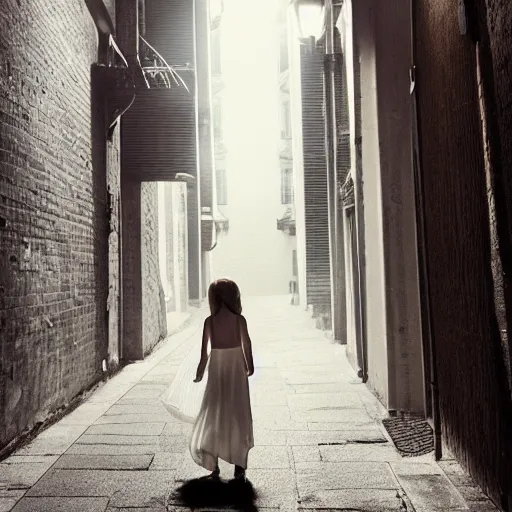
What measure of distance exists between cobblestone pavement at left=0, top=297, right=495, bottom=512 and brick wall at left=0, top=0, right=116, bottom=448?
466 millimetres

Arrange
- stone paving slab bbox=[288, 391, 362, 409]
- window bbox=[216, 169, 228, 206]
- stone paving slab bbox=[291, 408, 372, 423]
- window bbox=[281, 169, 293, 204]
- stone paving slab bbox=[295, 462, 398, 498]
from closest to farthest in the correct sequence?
stone paving slab bbox=[295, 462, 398, 498], stone paving slab bbox=[291, 408, 372, 423], stone paving slab bbox=[288, 391, 362, 409], window bbox=[281, 169, 293, 204], window bbox=[216, 169, 228, 206]

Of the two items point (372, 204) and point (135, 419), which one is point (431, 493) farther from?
point (372, 204)

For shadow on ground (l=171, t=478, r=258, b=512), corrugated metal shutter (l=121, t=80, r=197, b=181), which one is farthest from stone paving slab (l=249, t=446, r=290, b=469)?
corrugated metal shutter (l=121, t=80, r=197, b=181)

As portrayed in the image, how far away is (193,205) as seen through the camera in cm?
2056

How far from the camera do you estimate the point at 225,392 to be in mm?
4039

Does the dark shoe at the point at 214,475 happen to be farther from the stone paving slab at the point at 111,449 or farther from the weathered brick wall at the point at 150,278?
the weathered brick wall at the point at 150,278

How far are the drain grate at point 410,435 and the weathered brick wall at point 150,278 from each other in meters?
5.47

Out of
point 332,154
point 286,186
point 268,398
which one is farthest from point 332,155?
point 286,186

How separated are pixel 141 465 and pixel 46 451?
953 mm

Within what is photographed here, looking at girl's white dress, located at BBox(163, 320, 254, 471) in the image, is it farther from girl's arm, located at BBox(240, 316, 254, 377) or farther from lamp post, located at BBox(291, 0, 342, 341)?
lamp post, located at BBox(291, 0, 342, 341)

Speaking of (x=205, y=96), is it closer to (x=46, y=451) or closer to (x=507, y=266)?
(x=46, y=451)

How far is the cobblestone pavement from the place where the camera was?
3682mm

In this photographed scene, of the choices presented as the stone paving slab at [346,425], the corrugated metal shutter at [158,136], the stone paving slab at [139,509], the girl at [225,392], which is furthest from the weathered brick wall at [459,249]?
the corrugated metal shutter at [158,136]

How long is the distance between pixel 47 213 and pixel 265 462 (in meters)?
3.08
